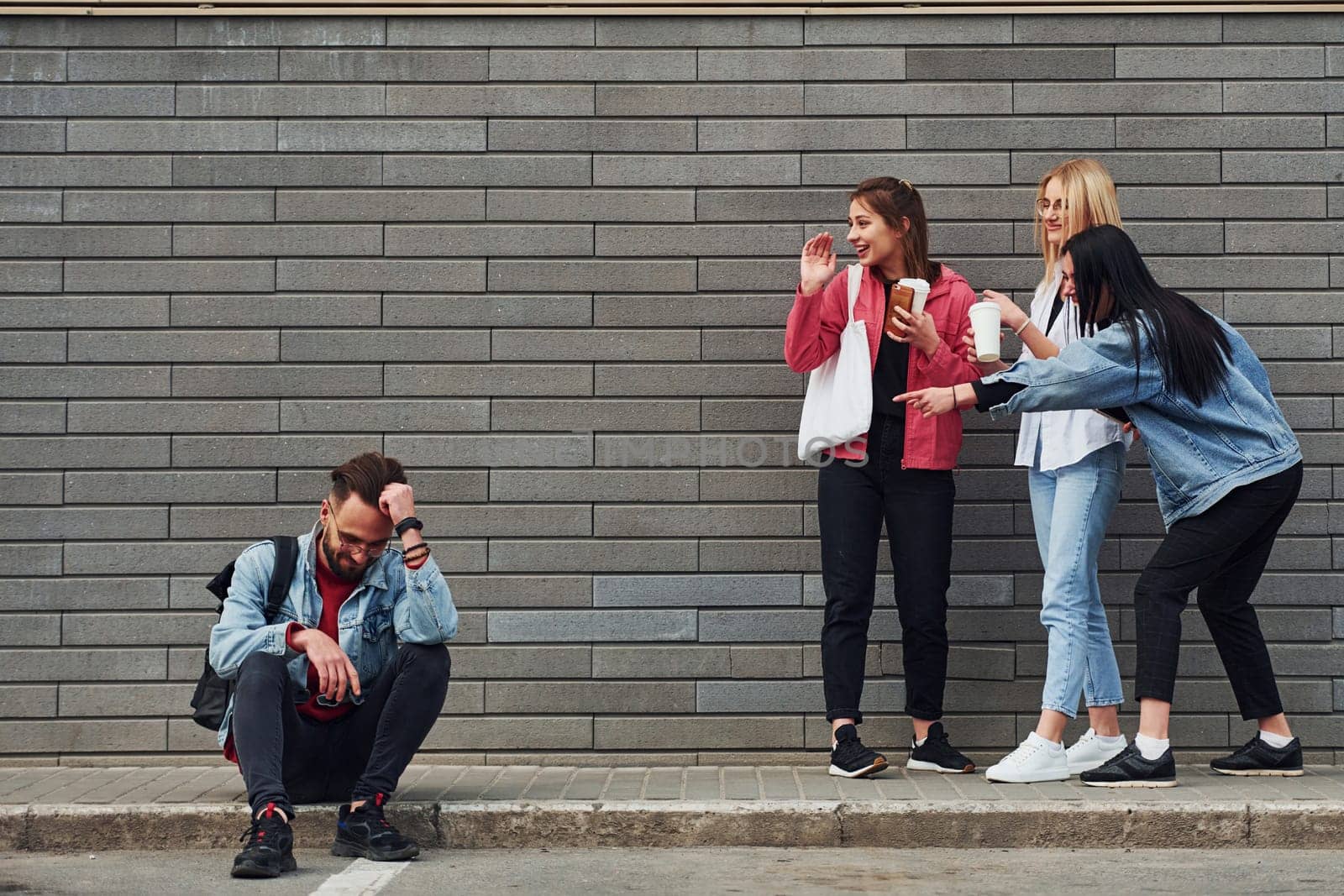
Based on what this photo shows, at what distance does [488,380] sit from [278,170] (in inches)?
48.3

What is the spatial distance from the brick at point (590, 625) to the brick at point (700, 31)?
7.66 ft

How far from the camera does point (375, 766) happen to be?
192 inches

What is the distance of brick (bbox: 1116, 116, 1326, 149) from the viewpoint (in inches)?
248

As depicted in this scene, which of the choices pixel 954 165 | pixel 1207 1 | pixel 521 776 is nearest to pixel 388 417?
pixel 521 776

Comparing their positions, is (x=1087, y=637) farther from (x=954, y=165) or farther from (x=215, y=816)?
(x=215, y=816)

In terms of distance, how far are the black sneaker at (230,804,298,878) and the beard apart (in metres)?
0.83

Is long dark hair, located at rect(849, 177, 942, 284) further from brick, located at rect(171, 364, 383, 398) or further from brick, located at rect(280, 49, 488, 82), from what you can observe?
brick, located at rect(171, 364, 383, 398)

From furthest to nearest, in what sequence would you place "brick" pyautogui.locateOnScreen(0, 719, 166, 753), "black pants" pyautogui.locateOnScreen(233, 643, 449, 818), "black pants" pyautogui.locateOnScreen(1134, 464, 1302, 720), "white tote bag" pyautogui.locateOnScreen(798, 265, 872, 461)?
"brick" pyautogui.locateOnScreen(0, 719, 166, 753) → "white tote bag" pyautogui.locateOnScreen(798, 265, 872, 461) → "black pants" pyautogui.locateOnScreen(1134, 464, 1302, 720) → "black pants" pyautogui.locateOnScreen(233, 643, 449, 818)

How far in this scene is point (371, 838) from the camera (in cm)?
481

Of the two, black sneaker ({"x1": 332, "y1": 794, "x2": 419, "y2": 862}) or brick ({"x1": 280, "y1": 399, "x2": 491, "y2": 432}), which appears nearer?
black sneaker ({"x1": 332, "y1": 794, "x2": 419, "y2": 862})

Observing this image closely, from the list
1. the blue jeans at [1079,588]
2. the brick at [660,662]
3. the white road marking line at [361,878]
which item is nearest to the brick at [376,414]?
the brick at [660,662]

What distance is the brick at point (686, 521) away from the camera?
20.5ft

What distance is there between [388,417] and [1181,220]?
3.34m

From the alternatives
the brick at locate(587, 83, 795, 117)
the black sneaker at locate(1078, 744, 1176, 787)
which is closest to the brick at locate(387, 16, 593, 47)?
the brick at locate(587, 83, 795, 117)
